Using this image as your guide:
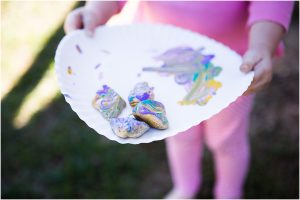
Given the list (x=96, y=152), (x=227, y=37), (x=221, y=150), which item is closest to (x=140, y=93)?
(x=227, y=37)

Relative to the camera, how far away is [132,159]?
58.7 inches

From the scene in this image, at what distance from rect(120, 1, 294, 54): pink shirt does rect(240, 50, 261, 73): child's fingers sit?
0.36 feet

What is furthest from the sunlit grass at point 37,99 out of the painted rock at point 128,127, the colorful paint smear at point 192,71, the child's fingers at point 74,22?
the painted rock at point 128,127

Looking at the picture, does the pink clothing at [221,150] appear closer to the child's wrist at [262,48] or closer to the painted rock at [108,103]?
the child's wrist at [262,48]

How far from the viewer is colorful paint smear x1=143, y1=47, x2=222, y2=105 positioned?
2.78ft

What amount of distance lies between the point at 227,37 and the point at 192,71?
176 mm

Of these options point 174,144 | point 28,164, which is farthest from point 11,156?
point 174,144

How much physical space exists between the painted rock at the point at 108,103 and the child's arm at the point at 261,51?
26 centimetres

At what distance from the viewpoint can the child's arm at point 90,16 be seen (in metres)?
0.95

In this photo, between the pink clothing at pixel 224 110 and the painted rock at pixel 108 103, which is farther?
the pink clothing at pixel 224 110

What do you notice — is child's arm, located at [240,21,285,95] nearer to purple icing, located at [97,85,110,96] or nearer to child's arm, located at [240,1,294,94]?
child's arm, located at [240,1,294,94]

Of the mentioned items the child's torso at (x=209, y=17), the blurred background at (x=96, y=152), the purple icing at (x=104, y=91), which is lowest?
the blurred background at (x=96, y=152)

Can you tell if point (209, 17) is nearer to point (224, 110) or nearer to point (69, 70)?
point (224, 110)

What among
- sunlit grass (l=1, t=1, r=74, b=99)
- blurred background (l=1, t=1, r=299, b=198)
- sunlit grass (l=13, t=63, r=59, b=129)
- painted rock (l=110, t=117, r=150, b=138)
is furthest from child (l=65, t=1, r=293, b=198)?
sunlit grass (l=1, t=1, r=74, b=99)
